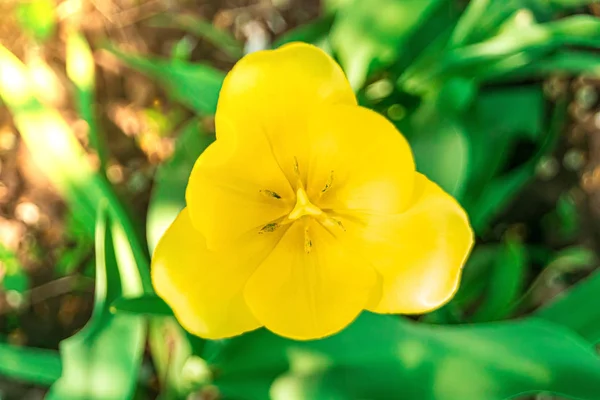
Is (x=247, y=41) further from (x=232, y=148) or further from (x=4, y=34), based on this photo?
(x=232, y=148)

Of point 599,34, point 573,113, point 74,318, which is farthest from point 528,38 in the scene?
point 74,318

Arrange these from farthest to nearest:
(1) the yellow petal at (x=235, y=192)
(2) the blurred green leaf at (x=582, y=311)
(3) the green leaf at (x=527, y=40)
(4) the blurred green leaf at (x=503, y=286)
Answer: (4) the blurred green leaf at (x=503, y=286)
(2) the blurred green leaf at (x=582, y=311)
(3) the green leaf at (x=527, y=40)
(1) the yellow petal at (x=235, y=192)

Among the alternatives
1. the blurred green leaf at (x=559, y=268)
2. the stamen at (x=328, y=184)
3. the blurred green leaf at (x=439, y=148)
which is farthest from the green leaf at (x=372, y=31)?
the blurred green leaf at (x=559, y=268)

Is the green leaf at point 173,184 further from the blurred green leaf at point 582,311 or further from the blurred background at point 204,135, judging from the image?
the blurred green leaf at point 582,311

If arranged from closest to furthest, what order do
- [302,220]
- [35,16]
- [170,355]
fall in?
[302,220] < [170,355] < [35,16]

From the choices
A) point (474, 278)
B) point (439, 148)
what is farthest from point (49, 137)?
point (474, 278)

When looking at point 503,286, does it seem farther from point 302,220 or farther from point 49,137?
point 49,137

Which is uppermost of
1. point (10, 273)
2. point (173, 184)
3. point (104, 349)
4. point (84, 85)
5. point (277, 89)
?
point (277, 89)
